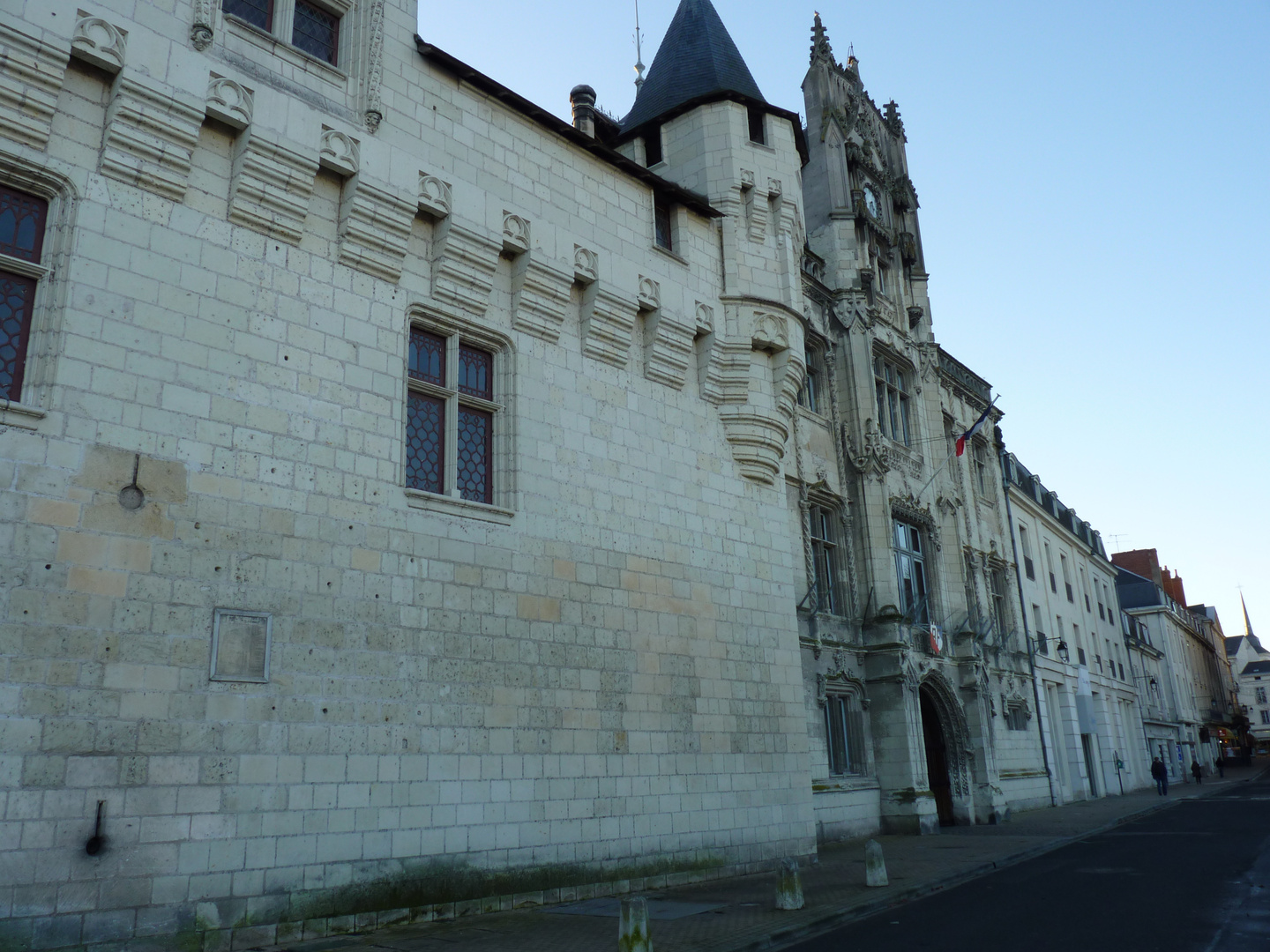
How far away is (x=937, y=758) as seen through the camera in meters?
24.0

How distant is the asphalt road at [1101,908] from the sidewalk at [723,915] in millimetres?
307

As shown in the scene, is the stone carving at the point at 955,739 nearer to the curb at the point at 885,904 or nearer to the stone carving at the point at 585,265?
the curb at the point at 885,904

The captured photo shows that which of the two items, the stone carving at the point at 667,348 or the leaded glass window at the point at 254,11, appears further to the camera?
the stone carving at the point at 667,348

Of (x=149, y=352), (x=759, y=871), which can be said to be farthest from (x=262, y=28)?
(x=759, y=871)

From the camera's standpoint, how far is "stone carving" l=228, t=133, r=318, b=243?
32.7 feet

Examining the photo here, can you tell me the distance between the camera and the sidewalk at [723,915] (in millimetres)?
8602

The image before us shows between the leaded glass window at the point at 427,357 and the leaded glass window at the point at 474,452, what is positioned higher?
the leaded glass window at the point at 427,357

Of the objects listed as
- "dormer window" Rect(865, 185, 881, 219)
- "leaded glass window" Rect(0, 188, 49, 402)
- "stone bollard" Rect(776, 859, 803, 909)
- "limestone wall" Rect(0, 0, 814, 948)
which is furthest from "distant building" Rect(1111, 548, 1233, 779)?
"leaded glass window" Rect(0, 188, 49, 402)

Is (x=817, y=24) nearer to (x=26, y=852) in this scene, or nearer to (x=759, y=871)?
(x=759, y=871)

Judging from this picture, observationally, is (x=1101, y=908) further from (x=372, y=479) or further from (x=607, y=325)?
(x=607, y=325)

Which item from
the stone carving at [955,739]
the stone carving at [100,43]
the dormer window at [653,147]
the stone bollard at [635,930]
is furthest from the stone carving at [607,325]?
the stone carving at [955,739]

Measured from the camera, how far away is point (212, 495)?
9055mm

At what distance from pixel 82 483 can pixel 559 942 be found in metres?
5.83

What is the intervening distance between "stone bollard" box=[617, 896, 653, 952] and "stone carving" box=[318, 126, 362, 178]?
8.25 m
